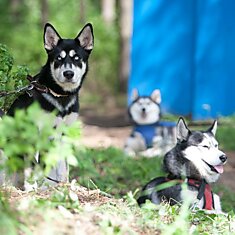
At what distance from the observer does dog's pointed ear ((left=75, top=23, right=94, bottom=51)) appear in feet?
18.7

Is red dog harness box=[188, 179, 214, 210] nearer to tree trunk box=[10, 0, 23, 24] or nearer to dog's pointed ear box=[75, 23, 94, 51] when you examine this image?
dog's pointed ear box=[75, 23, 94, 51]

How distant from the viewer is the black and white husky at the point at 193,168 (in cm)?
548

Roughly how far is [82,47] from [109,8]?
676 inches

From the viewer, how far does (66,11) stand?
28.7 meters

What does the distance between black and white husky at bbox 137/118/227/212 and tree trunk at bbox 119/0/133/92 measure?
1214cm

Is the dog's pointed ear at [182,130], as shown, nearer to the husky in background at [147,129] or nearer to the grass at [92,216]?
the grass at [92,216]

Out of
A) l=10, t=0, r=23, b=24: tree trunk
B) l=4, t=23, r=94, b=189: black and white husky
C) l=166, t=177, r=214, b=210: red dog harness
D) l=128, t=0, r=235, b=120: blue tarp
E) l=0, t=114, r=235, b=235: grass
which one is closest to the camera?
l=0, t=114, r=235, b=235: grass

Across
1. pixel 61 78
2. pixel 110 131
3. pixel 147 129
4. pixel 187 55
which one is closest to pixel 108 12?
pixel 187 55

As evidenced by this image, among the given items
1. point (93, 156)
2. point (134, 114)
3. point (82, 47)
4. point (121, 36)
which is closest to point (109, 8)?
point (121, 36)

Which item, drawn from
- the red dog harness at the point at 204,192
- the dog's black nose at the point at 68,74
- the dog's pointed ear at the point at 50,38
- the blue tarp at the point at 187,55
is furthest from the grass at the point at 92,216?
the blue tarp at the point at 187,55

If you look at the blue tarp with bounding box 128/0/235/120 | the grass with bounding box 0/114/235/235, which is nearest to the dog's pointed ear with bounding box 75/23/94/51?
the grass with bounding box 0/114/235/235

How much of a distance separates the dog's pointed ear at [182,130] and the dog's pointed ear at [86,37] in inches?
40.1

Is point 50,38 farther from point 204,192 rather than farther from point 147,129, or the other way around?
point 147,129

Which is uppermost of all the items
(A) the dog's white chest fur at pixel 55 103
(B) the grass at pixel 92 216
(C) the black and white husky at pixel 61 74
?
(C) the black and white husky at pixel 61 74
